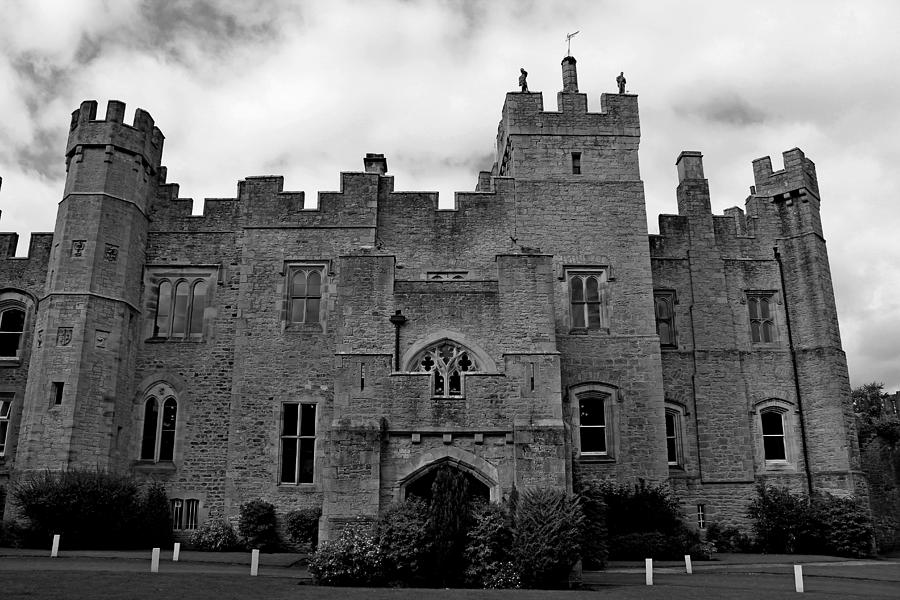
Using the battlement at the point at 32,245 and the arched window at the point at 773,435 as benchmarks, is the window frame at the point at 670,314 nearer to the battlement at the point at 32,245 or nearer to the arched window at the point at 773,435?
the arched window at the point at 773,435

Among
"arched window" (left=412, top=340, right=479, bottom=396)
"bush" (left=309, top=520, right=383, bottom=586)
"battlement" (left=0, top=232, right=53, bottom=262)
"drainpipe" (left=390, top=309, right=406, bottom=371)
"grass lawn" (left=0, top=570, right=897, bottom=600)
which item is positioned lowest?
"grass lawn" (left=0, top=570, right=897, bottom=600)

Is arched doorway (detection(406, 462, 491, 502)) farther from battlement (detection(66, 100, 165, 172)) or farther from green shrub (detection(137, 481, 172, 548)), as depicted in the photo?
battlement (detection(66, 100, 165, 172))

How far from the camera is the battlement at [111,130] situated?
25.0 m

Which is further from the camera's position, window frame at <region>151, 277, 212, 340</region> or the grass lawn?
window frame at <region>151, 277, 212, 340</region>

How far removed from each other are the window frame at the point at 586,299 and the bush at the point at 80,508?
1413cm

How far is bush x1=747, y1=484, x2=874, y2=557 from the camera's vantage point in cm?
2378

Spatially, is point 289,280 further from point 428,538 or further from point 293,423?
point 428,538

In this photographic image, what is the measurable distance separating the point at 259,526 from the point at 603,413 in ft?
35.6

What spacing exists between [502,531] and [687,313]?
1381 centimetres

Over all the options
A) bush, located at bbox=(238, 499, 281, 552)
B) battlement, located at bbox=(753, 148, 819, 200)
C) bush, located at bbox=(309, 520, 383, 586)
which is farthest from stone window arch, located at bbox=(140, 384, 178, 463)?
battlement, located at bbox=(753, 148, 819, 200)

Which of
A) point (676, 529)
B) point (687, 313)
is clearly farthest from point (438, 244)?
point (676, 529)

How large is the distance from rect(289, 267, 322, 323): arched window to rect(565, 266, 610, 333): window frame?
8103 mm

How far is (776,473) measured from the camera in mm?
25672

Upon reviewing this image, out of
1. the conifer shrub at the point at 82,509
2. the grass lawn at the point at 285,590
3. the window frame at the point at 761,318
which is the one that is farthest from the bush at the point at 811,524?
the conifer shrub at the point at 82,509
